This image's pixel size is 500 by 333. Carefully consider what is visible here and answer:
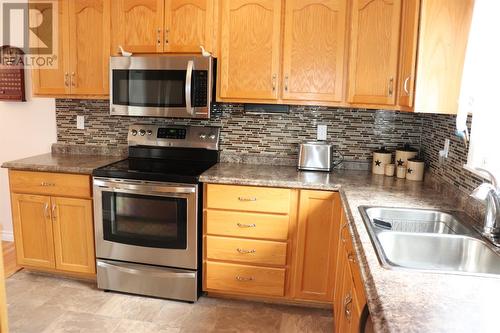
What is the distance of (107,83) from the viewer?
110 inches

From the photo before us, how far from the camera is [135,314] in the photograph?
2.48m

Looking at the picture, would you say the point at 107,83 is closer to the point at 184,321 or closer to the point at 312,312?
the point at 184,321

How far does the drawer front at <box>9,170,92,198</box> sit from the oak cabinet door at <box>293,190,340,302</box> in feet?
4.71

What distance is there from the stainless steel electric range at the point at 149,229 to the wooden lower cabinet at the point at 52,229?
0.12 meters

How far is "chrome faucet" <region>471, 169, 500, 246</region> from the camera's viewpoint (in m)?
1.46

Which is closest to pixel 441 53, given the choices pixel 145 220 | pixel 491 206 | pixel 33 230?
pixel 491 206

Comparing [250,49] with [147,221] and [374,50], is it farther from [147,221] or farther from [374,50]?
[147,221]

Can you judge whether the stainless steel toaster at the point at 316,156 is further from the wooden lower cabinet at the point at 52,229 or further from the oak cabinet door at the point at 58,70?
the oak cabinet door at the point at 58,70

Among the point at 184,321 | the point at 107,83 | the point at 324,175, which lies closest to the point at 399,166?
the point at 324,175

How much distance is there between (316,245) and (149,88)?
1.50m

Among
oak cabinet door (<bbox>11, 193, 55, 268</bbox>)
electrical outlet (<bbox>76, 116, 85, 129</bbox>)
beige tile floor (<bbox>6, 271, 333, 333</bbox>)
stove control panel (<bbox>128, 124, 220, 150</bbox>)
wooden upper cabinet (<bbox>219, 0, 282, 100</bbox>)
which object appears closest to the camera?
beige tile floor (<bbox>6, 271, 333, 333</bbox>)

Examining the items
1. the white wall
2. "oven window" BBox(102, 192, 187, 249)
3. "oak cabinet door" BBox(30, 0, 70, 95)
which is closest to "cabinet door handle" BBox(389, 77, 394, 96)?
"oven window" BBox(102, 192, 187, 249)

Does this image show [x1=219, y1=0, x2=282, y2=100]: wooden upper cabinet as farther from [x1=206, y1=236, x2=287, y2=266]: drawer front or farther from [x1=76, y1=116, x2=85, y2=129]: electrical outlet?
[x1=76, y1=116, x2=85, y2=129]: electrical outlet

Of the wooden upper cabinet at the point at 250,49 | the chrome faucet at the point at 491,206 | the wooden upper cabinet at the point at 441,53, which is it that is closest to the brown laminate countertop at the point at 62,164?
the wooden upper cabinet at the point at 250,49
